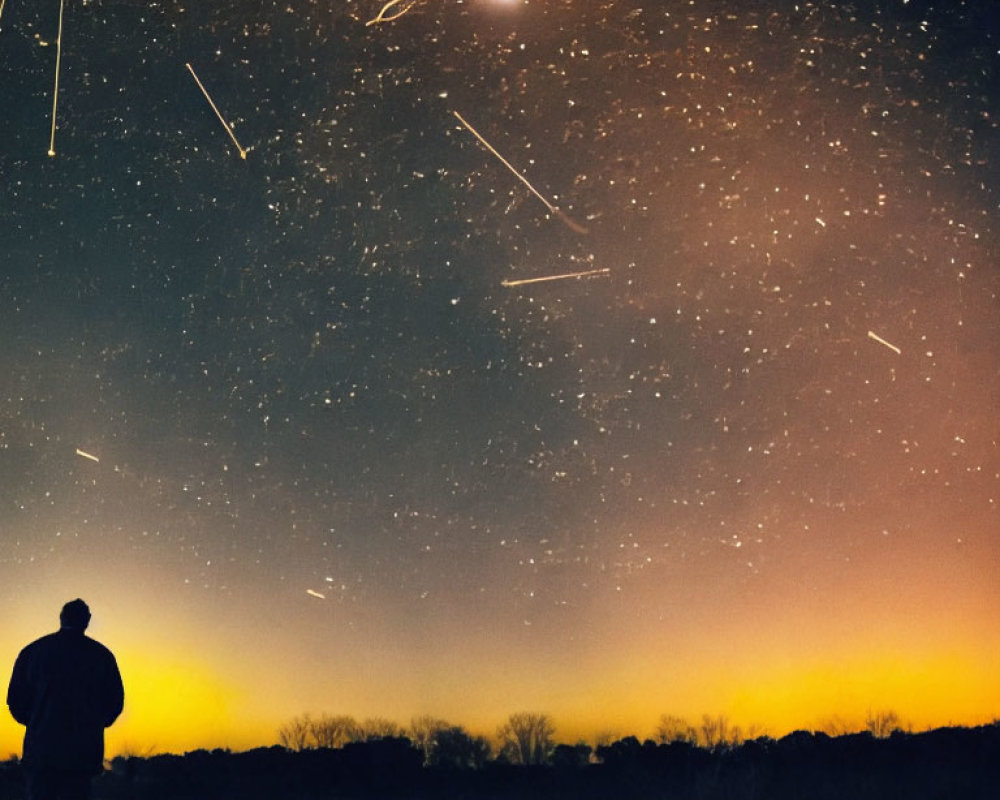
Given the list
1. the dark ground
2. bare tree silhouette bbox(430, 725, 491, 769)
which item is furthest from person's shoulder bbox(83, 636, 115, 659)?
bare tree silhouette bbox(430, 725, 491, 769)

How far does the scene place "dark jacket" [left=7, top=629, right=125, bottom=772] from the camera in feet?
16.6

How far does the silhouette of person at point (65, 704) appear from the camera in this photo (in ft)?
16.6

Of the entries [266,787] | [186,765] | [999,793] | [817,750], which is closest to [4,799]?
[266,787]

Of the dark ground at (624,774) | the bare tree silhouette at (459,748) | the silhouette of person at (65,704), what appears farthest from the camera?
the bare tree silhouette at (459,748)

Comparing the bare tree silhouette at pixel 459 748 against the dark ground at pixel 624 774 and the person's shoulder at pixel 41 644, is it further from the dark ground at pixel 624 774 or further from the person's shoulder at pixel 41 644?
the person's shoulder at pixel 41 644

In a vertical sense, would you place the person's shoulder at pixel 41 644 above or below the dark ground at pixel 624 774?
above

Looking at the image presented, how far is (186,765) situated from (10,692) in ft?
48.1

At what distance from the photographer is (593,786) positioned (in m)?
13.8

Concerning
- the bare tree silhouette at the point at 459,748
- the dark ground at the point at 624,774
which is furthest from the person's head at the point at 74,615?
Answer: the bare tree silhouette at the point at 459,748

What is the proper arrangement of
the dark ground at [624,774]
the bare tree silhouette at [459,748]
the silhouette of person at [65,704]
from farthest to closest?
the bare tree silhouette at [459,748]
the dark ground at [624,774]
the silhouette of person at [65,704]

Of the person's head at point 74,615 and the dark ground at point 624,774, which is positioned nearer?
the person's head at point 74,615

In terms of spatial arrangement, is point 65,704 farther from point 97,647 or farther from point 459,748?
point 459,748

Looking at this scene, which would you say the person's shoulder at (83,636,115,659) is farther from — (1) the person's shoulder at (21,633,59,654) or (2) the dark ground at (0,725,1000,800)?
(2) the dark ground at (0,725,1000,800)

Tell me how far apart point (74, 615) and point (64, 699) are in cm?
41
